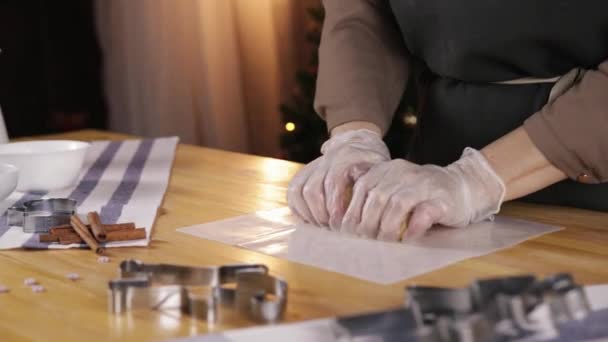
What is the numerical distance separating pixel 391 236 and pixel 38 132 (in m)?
2.55

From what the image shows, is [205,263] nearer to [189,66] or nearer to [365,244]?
[365,244]

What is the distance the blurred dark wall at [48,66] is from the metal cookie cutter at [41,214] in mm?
2114

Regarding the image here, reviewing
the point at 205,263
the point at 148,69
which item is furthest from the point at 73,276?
the point at 148,69

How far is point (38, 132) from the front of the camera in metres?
3.38

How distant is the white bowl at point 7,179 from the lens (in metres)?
1.19

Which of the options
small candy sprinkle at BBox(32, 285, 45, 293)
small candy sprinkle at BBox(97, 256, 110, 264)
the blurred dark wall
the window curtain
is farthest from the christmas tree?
small candy sprinkle at BBox(32, 285, 45, 293)

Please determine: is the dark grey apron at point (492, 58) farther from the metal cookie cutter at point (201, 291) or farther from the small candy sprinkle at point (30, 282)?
the small candy sprinkle at point (30, 282)

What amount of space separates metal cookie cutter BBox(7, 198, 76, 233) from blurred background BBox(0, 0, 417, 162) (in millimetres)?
2065

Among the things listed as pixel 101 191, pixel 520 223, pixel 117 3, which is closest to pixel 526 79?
pixel 520 223

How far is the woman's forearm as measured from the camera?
3.79 feet

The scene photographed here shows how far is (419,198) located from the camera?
108cm

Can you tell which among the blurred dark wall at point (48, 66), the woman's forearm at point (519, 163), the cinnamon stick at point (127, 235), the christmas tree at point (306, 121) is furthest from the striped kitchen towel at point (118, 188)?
the blurred dark wall at point (48, 66)

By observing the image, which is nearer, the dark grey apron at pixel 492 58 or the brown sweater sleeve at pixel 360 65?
the dark grey apron at pixel 492 58

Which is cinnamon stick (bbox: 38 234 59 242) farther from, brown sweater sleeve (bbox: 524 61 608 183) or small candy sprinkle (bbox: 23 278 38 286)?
brown sweater sleeve (bbox: 524 61 608 183)
